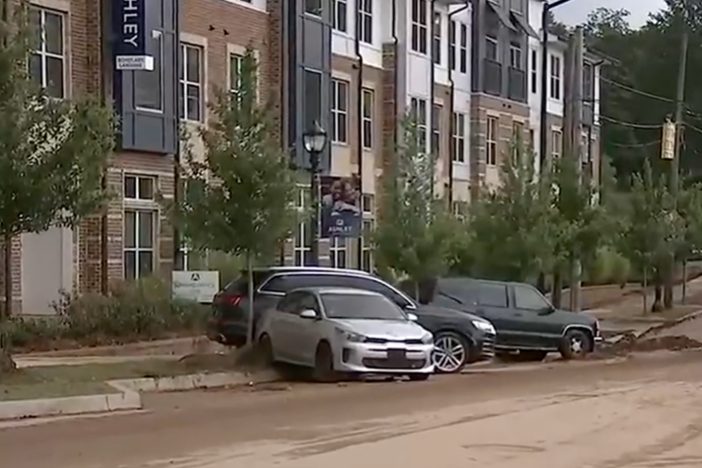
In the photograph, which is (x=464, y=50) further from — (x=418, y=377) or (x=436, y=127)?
(x=418, y=377)

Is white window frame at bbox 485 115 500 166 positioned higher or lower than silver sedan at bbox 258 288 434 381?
higher

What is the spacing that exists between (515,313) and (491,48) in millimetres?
25358

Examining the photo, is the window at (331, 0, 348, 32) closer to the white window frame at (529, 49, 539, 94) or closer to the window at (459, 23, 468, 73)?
the window at (459, 23, 468, 73)

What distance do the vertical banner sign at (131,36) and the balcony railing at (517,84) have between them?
24768 millimetres

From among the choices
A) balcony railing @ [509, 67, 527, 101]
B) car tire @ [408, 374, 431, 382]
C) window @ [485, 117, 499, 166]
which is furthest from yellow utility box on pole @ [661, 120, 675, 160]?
car tire @ [408, 374, 431, 382]

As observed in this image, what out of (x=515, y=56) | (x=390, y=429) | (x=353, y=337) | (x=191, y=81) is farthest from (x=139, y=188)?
(x=515, y=56)

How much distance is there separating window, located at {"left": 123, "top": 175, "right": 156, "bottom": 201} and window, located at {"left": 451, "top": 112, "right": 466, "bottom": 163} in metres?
17.7

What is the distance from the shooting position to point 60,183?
1911 cm

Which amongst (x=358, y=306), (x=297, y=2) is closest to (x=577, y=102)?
(x=297, y=2)

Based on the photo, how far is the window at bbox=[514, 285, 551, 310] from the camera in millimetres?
28125

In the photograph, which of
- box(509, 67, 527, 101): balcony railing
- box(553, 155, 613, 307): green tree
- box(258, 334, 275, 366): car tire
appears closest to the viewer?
box(258, 334, 275, 366): car tire

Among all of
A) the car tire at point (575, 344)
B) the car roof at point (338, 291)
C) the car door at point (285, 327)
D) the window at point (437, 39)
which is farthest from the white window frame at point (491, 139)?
the car door at point (285, 327)

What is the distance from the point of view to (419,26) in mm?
46000

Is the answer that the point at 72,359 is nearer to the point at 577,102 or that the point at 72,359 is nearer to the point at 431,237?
the point at 431,237
